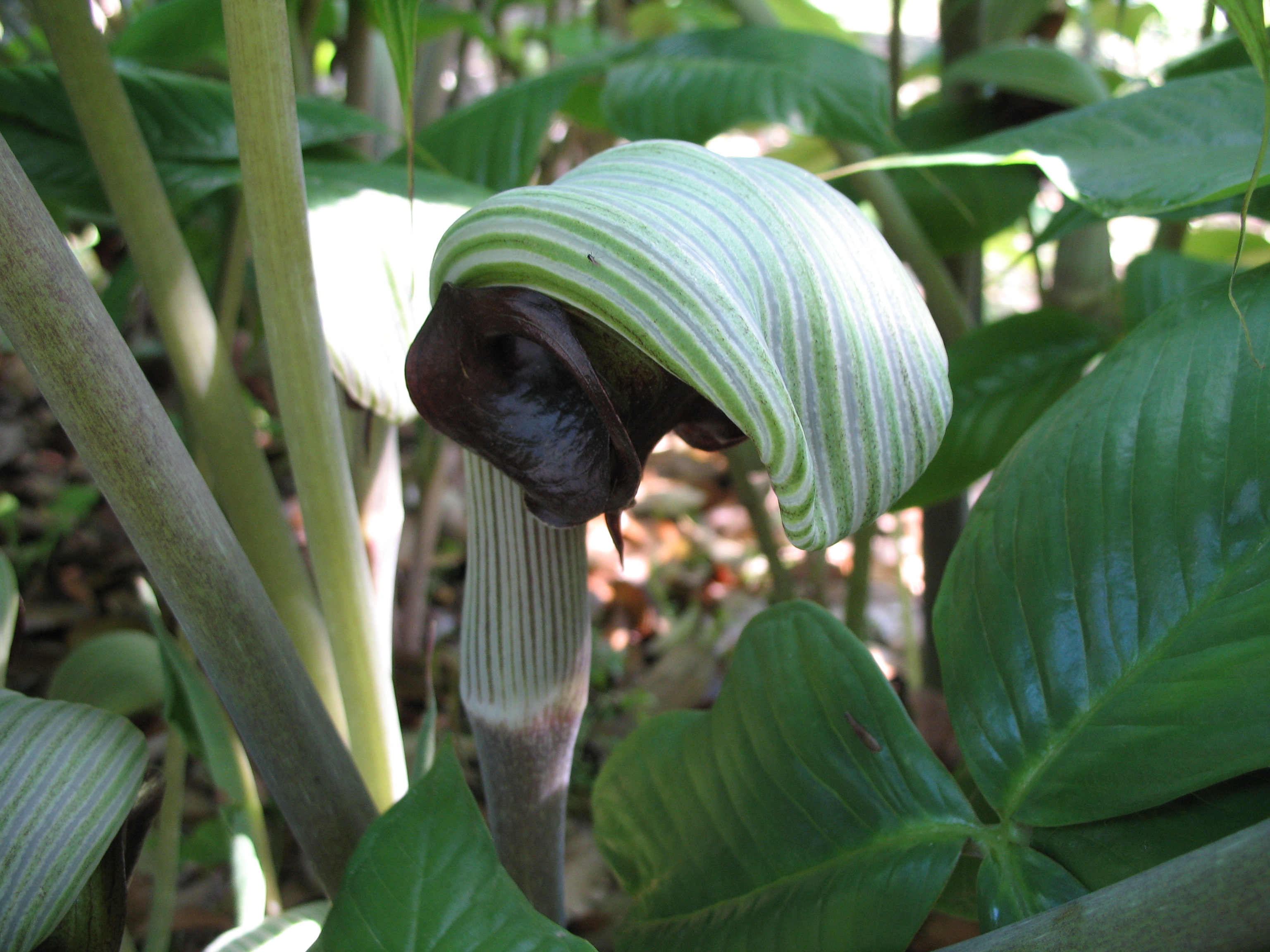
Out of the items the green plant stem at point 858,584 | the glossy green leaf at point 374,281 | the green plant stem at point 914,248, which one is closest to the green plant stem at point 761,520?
the green plant stem at point 858,584

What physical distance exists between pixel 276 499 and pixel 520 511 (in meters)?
0.20

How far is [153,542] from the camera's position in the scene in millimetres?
364

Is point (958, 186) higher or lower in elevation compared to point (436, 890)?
higher

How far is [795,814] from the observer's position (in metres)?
0.46

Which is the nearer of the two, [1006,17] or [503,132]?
[503,132]

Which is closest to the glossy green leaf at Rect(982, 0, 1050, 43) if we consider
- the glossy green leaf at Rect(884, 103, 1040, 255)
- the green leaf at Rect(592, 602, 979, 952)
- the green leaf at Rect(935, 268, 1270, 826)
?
the glossy green leaf at Rect(884, 103, 1040, 255)

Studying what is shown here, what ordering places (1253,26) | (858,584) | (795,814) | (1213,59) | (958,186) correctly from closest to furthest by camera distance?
(1253,26) → (795,814) → (1213,59) → (958,186) → (858,584)

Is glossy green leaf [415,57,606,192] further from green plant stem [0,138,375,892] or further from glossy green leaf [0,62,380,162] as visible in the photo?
green plant stem [0,138,375,892]

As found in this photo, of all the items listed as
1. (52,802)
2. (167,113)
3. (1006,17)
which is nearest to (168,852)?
(52,802)

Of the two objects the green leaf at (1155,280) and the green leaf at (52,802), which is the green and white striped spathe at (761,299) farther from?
the green leaf at (1155,280)

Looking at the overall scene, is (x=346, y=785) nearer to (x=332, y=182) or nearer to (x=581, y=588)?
(x=581, y=588)

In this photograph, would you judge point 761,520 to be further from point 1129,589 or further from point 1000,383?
point 1129,589

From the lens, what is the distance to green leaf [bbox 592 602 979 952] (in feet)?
1.36

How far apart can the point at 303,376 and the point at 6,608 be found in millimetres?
218
